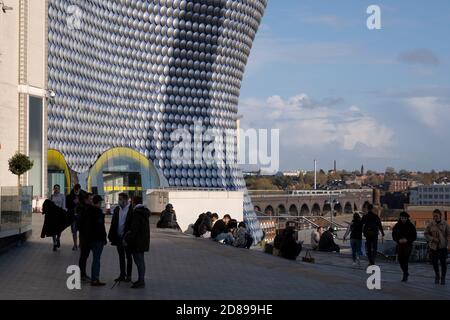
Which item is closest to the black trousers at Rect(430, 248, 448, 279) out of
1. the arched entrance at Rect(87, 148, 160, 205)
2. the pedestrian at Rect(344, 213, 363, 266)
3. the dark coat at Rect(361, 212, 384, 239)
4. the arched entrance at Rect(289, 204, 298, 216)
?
the dark coat at Rect(361, 212, 384, 239)

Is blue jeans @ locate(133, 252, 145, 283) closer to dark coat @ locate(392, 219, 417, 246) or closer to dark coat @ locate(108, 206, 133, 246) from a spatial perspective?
dark coat @ locate(108, 206, 133, 246)

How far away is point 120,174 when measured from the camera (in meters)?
86.3

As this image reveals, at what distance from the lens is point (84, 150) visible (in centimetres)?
8725

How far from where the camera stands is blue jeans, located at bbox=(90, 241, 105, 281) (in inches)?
548

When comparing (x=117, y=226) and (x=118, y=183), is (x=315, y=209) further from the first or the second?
(x=117, y=226)

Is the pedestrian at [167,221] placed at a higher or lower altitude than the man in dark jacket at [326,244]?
higher

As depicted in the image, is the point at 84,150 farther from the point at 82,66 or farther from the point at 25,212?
the point at 25,212

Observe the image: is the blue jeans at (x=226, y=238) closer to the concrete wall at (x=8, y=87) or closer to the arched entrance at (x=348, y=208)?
the concrete wall at (x=8, y=87)

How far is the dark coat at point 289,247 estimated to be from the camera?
19.9 meters

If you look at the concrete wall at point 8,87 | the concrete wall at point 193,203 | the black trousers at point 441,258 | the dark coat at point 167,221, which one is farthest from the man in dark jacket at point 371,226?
the concrete wall at point 8,87

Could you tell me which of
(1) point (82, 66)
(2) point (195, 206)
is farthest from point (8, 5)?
(1) point (82, 66)

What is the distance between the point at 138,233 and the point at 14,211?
7.92 meters

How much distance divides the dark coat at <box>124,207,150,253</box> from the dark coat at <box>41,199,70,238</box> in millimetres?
5529
